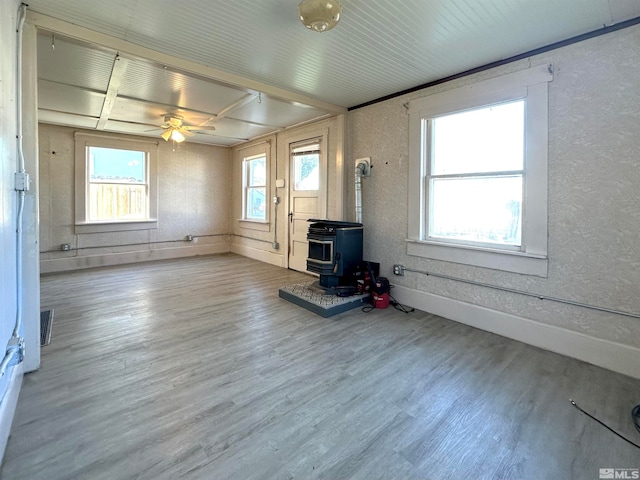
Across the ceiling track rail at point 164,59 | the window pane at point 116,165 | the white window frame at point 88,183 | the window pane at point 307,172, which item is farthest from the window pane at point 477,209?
the window pane at point 116,165

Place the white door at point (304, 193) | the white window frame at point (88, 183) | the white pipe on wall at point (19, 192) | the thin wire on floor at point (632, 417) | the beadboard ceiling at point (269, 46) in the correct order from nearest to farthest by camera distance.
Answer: the thin wire on floor at point (632, 417)
the white pipe on wall at point (19, 192)
the beadboard ceiling at point (269, 46)
the white door at point (304, 193)
the white window frame at point (88, 183)

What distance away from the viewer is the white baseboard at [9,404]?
1485 mm

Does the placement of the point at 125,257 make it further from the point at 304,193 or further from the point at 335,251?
the point at 335,251

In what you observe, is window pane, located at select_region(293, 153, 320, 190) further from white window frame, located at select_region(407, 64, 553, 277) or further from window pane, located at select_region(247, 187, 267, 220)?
white window frame, located at select_region(407, 64, 553, 277)

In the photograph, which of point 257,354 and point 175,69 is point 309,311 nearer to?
point 257,354

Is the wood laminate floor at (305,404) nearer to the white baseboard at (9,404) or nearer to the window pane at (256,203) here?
the white baseboard at (9,404)

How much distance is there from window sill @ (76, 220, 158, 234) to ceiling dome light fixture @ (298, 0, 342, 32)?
5.63m

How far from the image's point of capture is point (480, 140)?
10.5 feet

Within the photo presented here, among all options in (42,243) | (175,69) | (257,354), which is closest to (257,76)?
(175,69)

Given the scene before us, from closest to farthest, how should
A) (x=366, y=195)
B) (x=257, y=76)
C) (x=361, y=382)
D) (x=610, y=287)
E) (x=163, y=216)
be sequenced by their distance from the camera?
(x=361, y=382)
(x=610, y=287)
(x=257, y=76)
(x=366, y=195)
(x=163, y=216)

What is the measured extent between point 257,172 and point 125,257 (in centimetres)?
321

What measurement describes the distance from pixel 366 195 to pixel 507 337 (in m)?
2.35

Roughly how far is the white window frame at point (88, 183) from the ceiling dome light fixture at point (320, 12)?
5.36 metres

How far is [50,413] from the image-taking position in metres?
1.79
